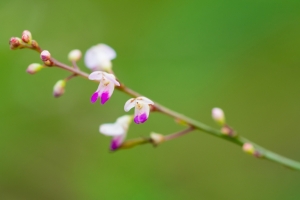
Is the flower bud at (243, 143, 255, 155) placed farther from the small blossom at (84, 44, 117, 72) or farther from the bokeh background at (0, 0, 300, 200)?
the bokeh background at (0, 0, 300, 200)

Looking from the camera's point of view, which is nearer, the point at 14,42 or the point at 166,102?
the point at 14,42

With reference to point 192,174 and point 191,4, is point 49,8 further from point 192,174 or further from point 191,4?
point 192,174

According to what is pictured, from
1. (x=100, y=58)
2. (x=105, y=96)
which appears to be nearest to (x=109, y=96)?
(x=105, y=96)

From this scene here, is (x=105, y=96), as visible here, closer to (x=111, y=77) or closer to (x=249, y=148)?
(x=111, y=77)

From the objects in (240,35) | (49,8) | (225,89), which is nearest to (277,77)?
(225,89)

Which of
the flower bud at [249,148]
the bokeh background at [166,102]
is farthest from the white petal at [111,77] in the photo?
the bokeh background at [166,102]

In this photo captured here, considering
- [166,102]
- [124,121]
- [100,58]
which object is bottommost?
[124,121]
